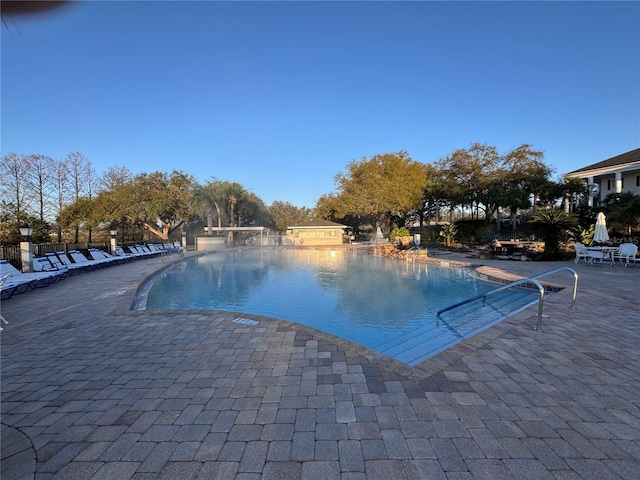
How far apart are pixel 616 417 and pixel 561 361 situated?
97 centimetres

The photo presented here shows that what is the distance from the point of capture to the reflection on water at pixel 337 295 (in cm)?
590

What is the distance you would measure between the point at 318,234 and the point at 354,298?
2252 centimetres

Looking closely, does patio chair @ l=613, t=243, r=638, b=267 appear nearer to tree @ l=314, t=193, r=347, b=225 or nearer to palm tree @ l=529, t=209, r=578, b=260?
palm tree @ l=529, t=209, r=578, b=260

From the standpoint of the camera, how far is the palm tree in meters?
11.7

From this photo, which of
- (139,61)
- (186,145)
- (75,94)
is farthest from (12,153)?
(139,61)

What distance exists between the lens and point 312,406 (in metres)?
2.24

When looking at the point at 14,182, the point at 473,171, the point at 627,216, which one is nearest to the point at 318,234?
the point at 473,171

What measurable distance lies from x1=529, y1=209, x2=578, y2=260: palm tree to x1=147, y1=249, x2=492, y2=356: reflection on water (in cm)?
417

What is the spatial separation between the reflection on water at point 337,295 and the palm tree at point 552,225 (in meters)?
4.17

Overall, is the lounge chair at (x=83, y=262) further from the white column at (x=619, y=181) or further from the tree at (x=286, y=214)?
the tree at (x=286, y=214)

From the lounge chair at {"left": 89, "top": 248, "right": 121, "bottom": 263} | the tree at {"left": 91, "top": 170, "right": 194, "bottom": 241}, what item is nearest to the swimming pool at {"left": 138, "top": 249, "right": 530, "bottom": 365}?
the lounge chair at {"left": 89, "top": 248, "right": 121, "bottom": 263}

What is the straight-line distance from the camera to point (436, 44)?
13641 mm

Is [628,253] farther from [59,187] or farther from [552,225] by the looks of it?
[59,187]

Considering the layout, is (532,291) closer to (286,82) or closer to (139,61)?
(286,82)
